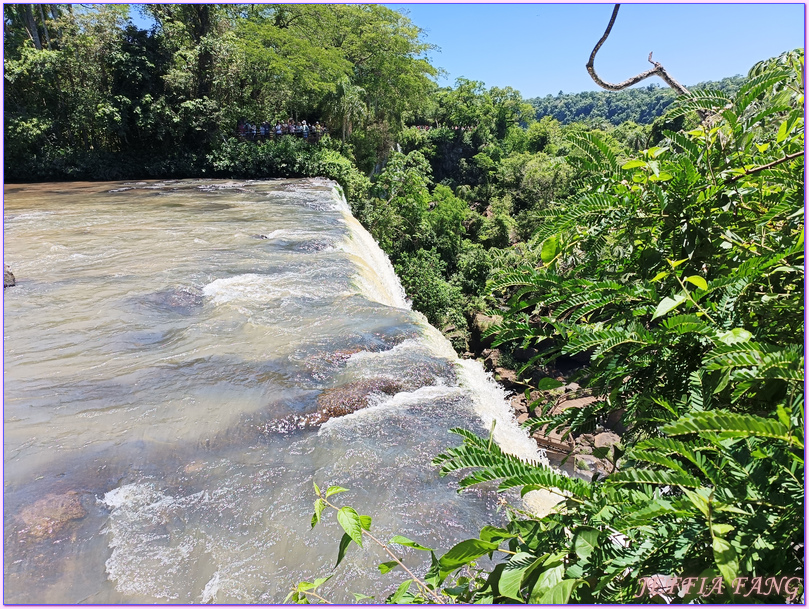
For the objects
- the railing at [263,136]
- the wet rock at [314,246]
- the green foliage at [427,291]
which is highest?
the railing at [263,136]

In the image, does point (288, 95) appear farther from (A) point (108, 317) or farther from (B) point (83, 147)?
(A) point (108, 317)

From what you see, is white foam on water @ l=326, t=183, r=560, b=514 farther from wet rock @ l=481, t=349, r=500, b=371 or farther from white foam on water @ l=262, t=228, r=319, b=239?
wet rock @ l=481, t=349, r=500, b=371

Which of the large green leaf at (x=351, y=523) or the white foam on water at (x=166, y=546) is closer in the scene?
the large green leaf at (x=351, y=523)

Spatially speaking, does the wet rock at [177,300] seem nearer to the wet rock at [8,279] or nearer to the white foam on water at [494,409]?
the wet rock at [8,279]

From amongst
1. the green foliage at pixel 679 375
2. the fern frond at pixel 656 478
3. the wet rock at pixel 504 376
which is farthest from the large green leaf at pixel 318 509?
the wet rock at pixel 504 376

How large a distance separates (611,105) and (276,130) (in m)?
135

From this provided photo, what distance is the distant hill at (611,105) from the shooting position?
109m

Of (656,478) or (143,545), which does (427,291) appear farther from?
(656,478)

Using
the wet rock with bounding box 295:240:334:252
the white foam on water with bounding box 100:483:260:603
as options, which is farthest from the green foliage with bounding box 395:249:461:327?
the white foam on water with bounding box 100:483:260:603

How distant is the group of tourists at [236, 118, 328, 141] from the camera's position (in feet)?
64.3

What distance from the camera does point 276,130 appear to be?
20219 millimetres

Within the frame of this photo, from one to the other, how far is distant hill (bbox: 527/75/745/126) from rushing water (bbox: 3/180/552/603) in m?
101

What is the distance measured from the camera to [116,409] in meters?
3.74

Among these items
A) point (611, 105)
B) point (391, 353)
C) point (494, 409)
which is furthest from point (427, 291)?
point (611, 105)
